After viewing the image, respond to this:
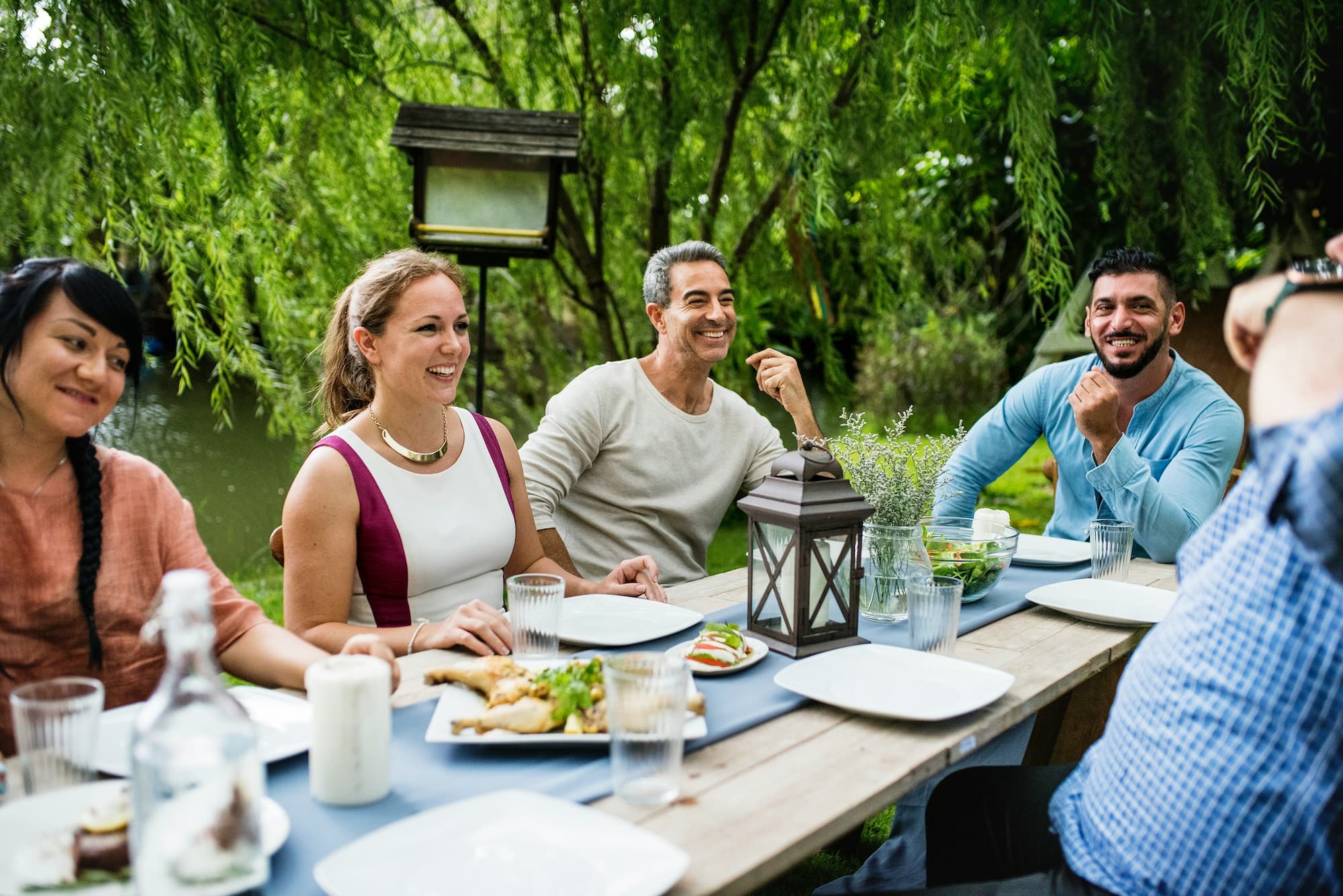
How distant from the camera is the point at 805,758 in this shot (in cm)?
137

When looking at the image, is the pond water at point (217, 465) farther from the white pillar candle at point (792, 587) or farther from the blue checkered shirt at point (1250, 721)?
the blue checkered shirt at point (1250, 721)

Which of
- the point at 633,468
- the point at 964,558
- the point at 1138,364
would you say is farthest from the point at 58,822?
the point at 1138,364

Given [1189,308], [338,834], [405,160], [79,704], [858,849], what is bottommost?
[858,849]

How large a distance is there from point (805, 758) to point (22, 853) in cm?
91

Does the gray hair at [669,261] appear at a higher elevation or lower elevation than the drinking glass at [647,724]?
higher

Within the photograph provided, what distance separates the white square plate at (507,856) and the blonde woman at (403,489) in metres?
0.81

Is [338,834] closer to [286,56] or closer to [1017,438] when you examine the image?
[1017,438]

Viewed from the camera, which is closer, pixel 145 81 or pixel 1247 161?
pixel 145 81

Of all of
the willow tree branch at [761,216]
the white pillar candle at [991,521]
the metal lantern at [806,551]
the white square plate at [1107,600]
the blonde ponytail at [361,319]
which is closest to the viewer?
the metal lantern at [806,551]

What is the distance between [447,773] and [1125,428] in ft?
8.38

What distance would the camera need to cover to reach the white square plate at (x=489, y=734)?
135 centimetres

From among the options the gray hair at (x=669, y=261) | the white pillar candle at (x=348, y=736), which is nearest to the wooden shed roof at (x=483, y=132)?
the gray hair at (x=669, y=261)

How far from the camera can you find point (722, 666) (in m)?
1.68

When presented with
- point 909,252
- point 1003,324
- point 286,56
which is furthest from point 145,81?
point 1003,324
